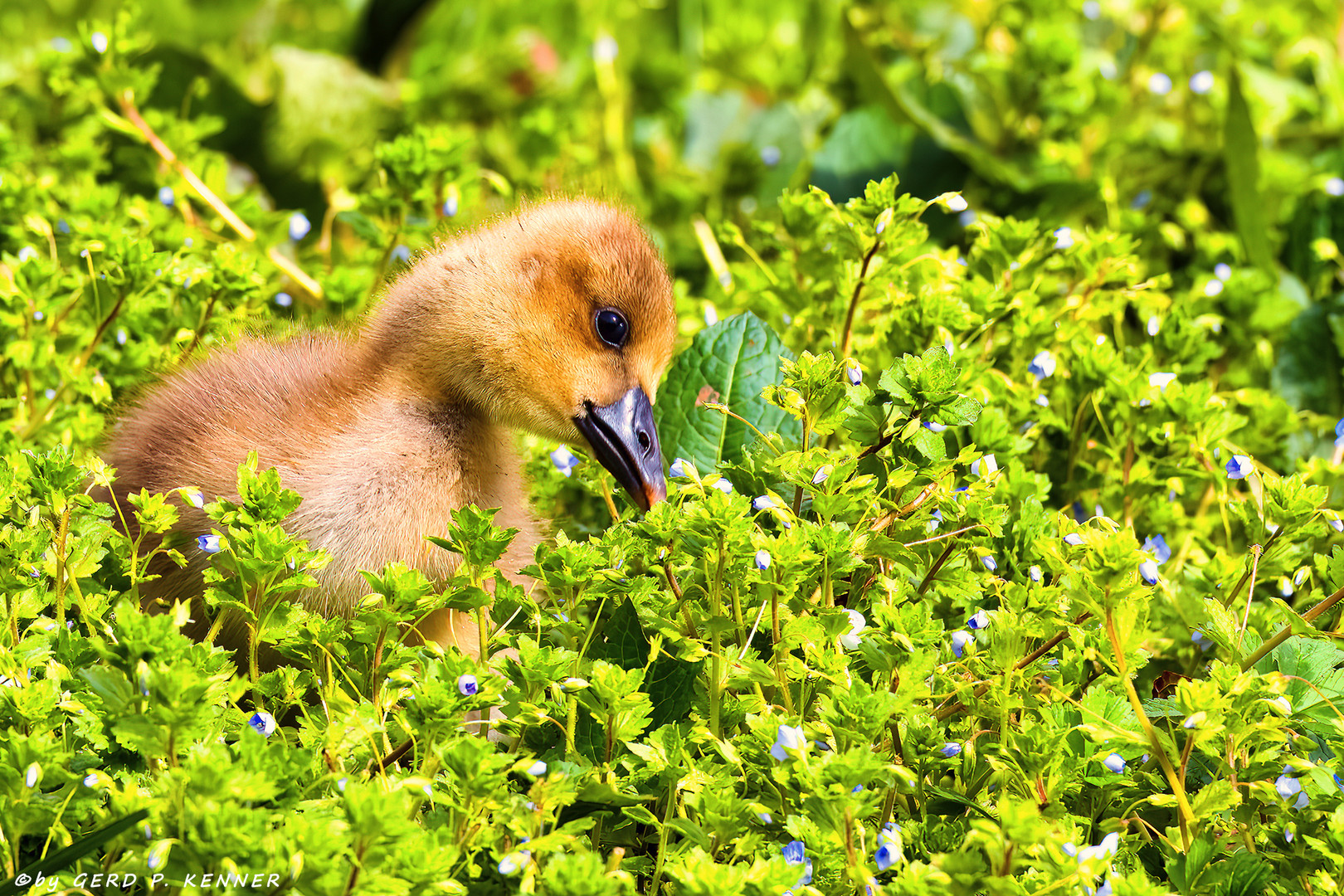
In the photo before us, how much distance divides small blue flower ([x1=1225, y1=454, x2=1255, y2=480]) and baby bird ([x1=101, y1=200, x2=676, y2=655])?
3.11 ft

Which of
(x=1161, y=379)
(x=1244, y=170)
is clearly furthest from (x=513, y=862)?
(x=1244, y=170)

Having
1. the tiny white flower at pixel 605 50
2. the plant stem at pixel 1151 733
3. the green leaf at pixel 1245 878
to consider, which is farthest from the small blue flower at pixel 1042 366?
the tiny white flower at pixel 605 50

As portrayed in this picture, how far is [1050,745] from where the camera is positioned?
155 centimetres

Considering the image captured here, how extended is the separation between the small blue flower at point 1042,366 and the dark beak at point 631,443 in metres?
0.73

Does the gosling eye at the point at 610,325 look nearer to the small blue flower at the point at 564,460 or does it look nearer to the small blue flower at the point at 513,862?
the small blue flower at the point at 564,460

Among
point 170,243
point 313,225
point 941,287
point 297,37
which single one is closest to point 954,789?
point 941,287

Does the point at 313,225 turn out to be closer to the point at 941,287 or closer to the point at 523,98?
the point at 523,98

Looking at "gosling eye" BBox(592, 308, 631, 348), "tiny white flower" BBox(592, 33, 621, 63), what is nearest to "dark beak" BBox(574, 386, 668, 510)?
"gosling eye" BBox(592, 308, 631, 348)

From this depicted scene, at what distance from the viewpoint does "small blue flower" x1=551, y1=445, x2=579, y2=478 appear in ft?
7.70

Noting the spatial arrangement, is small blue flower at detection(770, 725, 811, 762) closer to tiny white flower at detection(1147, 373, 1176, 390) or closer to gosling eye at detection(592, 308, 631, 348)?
gosling eye at detection(592, 308, 631, 348)

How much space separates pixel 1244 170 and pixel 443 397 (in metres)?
2.31

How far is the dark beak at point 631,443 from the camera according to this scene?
214 centimetres

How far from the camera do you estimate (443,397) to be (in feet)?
7.35

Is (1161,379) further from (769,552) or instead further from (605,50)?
(605,50)
